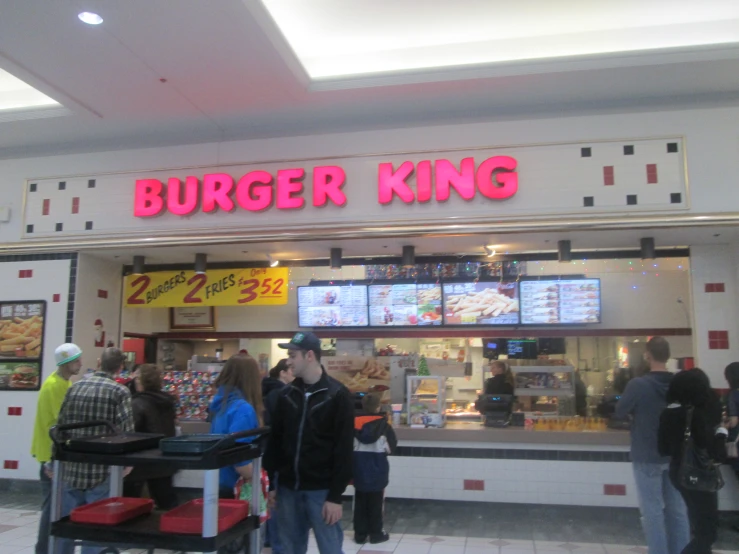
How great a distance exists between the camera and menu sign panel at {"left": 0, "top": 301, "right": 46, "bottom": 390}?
725 centimetres

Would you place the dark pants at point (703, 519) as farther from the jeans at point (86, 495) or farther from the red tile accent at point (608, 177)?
the jeans at point (86, 495)

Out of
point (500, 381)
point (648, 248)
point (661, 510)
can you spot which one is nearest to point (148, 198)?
point (500, 381)

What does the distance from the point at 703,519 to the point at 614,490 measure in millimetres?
2342

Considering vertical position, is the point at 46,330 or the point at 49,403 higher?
the point at 46,330

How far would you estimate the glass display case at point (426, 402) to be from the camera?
6.94 meters

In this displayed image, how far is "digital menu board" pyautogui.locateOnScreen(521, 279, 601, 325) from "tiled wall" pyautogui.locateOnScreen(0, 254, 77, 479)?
19.0ft

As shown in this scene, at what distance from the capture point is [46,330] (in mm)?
7266

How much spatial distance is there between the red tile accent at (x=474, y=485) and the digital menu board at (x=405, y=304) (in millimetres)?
2374

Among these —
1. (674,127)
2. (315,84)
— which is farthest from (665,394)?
(315,84)

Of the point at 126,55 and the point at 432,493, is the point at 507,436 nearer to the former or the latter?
the point at 432,493

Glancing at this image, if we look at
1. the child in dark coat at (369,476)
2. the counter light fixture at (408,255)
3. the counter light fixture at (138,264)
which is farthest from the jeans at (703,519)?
the counter light fixture at (138,264)

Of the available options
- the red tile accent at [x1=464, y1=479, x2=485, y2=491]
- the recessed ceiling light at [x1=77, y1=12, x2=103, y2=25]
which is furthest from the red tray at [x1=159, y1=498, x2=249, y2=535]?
the red tile accent at [x1=464, y1=479, x2=485, y2=491]

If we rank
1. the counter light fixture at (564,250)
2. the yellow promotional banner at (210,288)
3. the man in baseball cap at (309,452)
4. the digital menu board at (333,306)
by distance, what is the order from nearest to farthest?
1. the man in baseball cap at (309,452)
2. the counter light fixture at (564,250)
3. the yellow promotional banner at (210,288)
4. the digital menu board at (333,306)

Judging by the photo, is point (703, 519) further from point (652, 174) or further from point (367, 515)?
point (652, 174)
